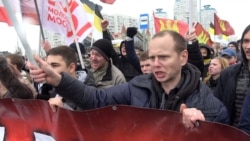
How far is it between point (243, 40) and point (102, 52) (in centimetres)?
180

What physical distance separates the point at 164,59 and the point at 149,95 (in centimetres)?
23

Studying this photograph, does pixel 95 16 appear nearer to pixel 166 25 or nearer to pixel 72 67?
pixel 166 25

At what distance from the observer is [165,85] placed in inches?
87.4

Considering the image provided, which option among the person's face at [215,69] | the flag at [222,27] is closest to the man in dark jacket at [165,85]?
the person's face at [215,69]

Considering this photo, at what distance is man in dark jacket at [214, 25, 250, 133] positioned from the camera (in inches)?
107

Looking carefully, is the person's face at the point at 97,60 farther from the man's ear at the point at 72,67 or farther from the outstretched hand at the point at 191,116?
the outstretched hand at the point at 191,116

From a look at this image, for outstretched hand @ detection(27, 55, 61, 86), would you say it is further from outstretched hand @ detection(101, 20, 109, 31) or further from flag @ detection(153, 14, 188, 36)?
flag @ detection(153, 14, 188, 36)

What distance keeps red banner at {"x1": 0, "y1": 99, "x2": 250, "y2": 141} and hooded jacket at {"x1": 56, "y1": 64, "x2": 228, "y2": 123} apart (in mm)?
144

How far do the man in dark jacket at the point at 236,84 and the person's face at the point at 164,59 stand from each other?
73 centimetres

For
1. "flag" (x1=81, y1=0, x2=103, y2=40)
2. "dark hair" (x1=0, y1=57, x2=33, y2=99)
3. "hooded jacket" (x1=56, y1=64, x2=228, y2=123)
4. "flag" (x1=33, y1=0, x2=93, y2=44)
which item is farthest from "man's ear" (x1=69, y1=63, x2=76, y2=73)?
"flag" (x1=81, y1=0, x2=103, y2=40)

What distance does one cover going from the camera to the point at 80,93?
2328mm

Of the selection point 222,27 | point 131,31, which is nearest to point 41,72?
point 131,31

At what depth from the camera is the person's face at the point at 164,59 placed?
86.0 inches

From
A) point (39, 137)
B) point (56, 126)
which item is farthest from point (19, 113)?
point (56, 126)
